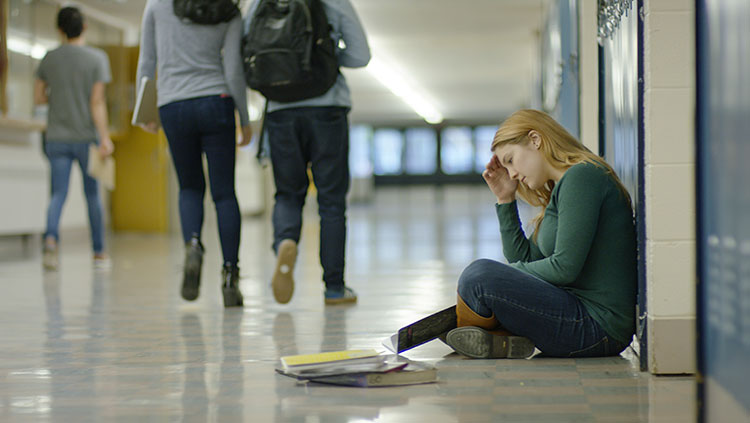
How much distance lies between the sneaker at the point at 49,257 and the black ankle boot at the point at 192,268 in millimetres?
2263

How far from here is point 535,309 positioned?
2.21m

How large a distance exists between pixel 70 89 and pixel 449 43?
814 cm

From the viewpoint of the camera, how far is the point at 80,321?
317cm

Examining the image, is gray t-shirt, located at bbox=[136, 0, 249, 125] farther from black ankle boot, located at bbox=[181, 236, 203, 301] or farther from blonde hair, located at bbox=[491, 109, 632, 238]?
blonde hair, located at bbox=[491, 109, 632, 238]

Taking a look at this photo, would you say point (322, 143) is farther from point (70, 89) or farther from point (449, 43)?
point (449, 43)

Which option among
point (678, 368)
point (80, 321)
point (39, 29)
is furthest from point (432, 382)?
point (39, 29)

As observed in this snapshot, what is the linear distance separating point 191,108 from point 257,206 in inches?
438

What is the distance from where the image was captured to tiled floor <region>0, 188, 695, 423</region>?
1777 mm

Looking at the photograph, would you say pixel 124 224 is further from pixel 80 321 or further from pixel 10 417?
pixel 10 417

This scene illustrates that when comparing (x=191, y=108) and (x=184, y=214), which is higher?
(x=191, y=108)

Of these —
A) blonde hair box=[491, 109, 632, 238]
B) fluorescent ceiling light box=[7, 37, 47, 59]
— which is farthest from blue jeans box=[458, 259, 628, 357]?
fluorescent ceiling light box=[7, 37, 47, 59]

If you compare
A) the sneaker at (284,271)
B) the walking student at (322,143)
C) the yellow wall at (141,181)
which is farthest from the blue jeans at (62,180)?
the yellow wall at (141,181)

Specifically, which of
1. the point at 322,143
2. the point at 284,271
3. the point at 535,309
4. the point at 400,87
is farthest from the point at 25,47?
the point at 400,87

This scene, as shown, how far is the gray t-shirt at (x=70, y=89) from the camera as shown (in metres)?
5.42
